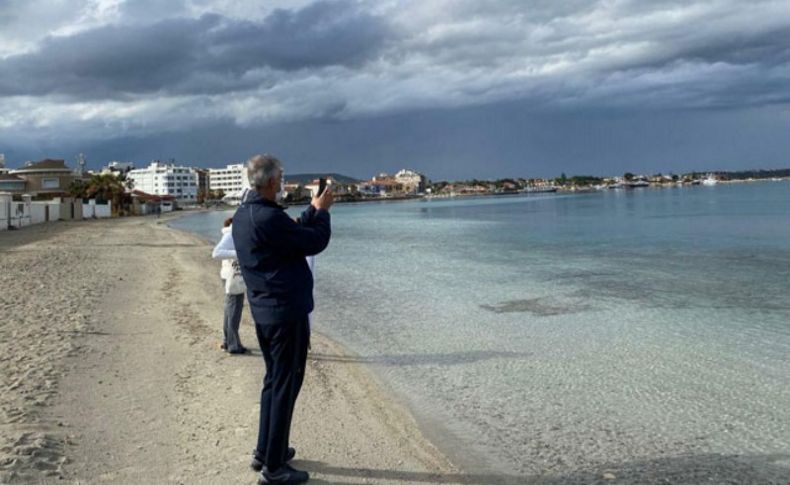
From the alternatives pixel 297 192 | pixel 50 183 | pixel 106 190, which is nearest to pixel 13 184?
pixel 50 183

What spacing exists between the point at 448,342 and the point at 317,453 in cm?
573

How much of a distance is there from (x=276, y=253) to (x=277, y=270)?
11cm

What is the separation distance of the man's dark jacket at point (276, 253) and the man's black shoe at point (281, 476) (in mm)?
1089

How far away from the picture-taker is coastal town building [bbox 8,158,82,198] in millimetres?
97000

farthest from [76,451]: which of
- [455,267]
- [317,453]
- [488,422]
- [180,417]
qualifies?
[455,267]

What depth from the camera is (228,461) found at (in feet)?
16.4

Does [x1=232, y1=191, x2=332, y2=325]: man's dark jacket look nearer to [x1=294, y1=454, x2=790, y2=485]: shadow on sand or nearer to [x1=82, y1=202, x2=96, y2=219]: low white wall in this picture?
[x1=294, y1=454, x2=790, y2=485]: shadow on sand

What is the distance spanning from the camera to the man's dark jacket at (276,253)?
4.11 metres

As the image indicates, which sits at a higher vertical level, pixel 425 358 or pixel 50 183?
pixel 50 183

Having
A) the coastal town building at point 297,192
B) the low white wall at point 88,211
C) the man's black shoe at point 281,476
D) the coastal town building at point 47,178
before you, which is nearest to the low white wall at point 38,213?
the low white wall at point 88,211

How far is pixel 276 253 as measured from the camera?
4.16 m

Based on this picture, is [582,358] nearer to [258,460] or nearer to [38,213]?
[258,460]

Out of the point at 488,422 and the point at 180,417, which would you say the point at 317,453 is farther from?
the point at 488,422

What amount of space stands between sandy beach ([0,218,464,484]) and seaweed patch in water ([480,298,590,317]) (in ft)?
16.3
